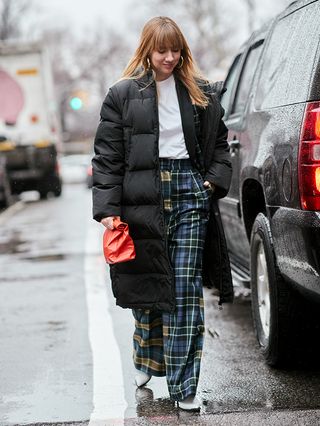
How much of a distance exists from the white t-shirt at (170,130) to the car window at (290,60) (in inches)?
22.2

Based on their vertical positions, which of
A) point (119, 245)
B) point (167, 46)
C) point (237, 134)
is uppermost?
point (167, 46)

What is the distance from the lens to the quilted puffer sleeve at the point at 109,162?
4.54 metres

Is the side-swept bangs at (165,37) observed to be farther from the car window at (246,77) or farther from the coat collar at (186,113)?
the car window at (246,77)

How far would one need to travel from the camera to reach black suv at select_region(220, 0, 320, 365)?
14.3 ft

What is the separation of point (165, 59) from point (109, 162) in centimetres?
54

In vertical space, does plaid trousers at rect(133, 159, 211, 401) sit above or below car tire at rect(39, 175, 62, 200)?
above

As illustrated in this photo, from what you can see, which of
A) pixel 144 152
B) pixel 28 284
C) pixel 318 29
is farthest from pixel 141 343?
pixel 28 284

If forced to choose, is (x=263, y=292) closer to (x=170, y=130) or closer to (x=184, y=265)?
(x=184, y=265)

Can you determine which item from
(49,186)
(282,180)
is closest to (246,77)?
(282,180)

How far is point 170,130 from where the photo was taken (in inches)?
181

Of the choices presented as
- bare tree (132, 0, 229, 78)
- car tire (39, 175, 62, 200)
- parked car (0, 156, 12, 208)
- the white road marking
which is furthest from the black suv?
bare tree (132, 0, 229, 78)

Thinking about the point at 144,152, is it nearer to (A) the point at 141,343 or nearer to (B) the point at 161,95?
(B) the point at 161,95

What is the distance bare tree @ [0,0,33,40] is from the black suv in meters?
57.8

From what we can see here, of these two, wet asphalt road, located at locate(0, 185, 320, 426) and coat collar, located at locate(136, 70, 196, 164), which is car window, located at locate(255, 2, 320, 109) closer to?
coat collar, located at locate(136, 70, 196, 164)
